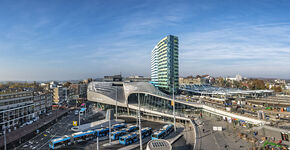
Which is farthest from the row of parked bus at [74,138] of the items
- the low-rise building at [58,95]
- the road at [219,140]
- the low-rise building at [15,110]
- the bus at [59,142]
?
the low-rise building at [58,95]

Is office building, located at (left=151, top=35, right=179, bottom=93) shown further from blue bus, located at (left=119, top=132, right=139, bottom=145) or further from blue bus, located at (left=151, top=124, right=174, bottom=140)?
blue bus, located at (left=119, top=132, right=139, bottom=145)

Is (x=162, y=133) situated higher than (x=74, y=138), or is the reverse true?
(x=162, y=133)

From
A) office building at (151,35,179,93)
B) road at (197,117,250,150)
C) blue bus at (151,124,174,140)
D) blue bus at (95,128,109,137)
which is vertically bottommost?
blue bus at (95,128,109,137)

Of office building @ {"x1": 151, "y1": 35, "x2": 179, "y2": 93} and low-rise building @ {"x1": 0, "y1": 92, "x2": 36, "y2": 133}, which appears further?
office building @ {"x1": 151, "y1": 35, "x2": 179, "y2": 93}

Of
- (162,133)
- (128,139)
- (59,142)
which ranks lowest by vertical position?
(128,139)

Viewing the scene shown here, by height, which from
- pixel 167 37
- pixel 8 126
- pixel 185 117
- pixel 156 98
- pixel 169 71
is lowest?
pixel 8 126

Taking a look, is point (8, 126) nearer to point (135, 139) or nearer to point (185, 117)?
point (135, 139)

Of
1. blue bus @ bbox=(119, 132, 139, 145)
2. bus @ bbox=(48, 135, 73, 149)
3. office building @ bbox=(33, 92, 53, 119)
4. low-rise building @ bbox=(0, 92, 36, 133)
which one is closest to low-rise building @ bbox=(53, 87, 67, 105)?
office building @ bbox=(33, 92, 53, 119)

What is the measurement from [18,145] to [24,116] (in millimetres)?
34437

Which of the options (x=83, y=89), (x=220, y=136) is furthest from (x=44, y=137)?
(x=83, y=89)

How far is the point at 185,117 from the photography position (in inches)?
1972

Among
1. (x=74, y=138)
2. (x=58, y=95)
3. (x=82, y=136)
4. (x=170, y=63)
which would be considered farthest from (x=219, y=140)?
(x=58, y=95)

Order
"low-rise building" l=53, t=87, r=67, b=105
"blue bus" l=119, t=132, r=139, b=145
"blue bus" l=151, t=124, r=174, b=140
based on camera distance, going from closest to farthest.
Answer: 1. "blue bus" l=119, t=132, r=139, b=145
2. "blue bus" l=151, t=124, r=174, b=140
3. "low-rise building" l=53, t=87, r=67, b=105

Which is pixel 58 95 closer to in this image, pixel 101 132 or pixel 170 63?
pixel 170 63
